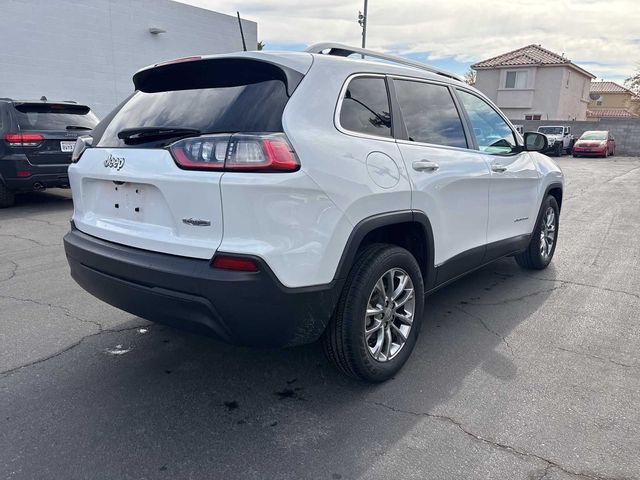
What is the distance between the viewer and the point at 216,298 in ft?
7.81

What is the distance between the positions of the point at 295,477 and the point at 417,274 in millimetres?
1471

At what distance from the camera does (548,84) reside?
131 ft

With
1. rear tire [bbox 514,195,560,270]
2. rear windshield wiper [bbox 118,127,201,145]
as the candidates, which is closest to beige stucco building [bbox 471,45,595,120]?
rear tire [bbox 514,195,560,270]

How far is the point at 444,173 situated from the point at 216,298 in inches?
72.4

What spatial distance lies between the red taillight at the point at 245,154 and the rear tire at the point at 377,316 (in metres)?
0.77

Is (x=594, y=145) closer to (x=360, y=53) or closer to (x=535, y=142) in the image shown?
(x=535, y=142)

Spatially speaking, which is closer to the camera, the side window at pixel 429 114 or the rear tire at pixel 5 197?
the side window at pixel 429 114

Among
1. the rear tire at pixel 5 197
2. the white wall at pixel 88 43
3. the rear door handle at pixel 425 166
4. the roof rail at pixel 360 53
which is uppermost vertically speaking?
the white wall at pixel 88 43

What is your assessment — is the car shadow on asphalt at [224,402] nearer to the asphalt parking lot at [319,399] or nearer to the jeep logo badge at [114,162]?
the asphalt parking lot at [319,399]

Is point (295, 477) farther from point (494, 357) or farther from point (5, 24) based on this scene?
point (5, 24)

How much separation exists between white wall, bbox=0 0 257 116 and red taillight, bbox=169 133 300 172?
13941 mm

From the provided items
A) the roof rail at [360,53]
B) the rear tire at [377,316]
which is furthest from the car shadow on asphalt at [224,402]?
the roof rail at [360,53]

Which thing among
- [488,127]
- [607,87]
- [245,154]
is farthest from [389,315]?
[607,87]

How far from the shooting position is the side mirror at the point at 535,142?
4953mm
